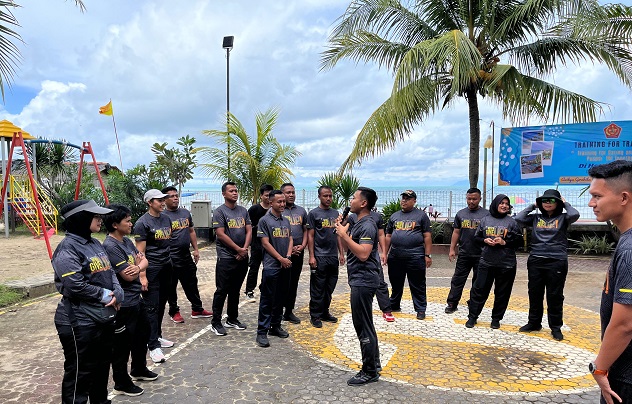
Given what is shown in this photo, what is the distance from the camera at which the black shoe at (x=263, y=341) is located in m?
5.28

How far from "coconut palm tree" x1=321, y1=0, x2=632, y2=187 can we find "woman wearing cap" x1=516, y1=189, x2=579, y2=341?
14.1 feet

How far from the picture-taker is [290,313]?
250 inches

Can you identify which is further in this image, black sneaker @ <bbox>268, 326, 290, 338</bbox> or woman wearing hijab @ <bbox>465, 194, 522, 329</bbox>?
woman wearing hijab @ <bbox>465, 194, 522, 329</bbox>

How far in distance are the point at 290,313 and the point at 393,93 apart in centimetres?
561

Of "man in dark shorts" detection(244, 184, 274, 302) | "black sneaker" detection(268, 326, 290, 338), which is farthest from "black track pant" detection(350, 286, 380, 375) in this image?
"man in dark shorts" detection(244, 184, 274, 302)

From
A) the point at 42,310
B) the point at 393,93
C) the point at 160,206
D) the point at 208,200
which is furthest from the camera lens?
the point at 208,200

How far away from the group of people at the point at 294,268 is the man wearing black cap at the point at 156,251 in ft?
0.05

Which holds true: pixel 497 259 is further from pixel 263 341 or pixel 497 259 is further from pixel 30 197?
pixel 30 197

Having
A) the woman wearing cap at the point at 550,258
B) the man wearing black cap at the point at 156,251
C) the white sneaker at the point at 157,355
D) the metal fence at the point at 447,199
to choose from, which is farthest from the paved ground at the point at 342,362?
the metal fence at the point at 447,199

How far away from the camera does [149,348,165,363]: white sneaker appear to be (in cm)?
473

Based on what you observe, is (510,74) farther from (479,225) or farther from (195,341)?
(195,341)

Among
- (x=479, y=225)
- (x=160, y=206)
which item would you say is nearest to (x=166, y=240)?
(x=160, y=206)

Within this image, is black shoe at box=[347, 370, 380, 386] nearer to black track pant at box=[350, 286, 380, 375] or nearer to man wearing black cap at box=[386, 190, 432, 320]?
black track pant at box=[350, 286, 380, 375]

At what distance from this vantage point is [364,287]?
4.29 m
